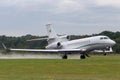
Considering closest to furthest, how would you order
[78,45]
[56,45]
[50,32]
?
1. [78,45]
2. [56,45]
3. [50,32]

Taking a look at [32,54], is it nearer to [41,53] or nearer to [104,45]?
[41,53]

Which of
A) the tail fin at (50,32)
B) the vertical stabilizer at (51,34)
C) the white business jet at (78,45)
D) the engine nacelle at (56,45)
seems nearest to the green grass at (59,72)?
the white business jet at (78,45)

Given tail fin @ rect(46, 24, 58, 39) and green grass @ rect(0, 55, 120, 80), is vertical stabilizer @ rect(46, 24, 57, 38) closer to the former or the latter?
tail fin @ rect(46, 24, 58, 39)

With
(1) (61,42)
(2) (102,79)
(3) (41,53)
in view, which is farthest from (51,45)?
(2) (102,79)

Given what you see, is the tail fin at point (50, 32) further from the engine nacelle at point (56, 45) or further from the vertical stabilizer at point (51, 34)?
the engine nacelle at point (56, 45)

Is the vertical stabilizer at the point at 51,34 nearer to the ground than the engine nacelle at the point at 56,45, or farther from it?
farther from it

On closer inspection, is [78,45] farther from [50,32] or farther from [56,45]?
[50,32]

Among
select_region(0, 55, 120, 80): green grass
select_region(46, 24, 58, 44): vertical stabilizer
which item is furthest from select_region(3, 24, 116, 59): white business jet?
select_region(0, 55, 120, 80): green grass

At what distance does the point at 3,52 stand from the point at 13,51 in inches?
103

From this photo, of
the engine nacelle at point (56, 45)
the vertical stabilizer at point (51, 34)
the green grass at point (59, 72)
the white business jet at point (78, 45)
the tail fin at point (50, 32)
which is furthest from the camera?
A: the tail fin at point (50, 32)

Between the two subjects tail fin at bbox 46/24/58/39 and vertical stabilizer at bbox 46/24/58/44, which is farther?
tail fin at bbox 46/24/58/39

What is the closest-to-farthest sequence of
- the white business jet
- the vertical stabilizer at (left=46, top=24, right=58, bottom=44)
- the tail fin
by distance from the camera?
the white business jet
the vertical stabilizer at (left=46, top=24, right=58, bottom=44)
the tail fin

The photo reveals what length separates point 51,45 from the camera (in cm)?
8475

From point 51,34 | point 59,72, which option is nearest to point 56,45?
point 51,34
